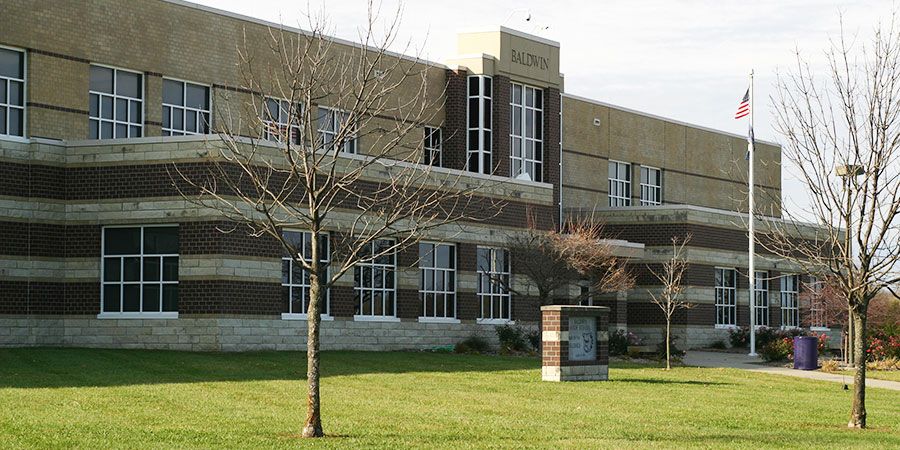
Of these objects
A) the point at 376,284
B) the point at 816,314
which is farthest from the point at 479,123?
the point at 816,314

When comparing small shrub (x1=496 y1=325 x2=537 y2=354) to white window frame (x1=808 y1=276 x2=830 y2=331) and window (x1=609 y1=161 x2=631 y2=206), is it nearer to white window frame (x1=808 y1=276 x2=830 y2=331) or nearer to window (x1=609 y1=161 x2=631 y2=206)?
white window frame (x1=808 y1=276 x2=830 y2=331)

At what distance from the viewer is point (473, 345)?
34094mm

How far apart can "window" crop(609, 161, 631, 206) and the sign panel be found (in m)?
26.1

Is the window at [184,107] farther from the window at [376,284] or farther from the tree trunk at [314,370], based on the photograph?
the tree trunk at [314,370]

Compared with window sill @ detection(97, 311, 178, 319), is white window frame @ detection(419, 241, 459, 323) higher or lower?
higher

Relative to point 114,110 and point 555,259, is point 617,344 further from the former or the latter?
point 114,110

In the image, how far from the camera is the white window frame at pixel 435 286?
33.3 metres

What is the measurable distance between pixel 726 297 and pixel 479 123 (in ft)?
41.2

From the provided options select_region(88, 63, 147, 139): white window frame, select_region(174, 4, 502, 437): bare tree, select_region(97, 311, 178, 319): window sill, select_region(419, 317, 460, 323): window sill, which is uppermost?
select_region(88, 63, 147, 139): white window frame

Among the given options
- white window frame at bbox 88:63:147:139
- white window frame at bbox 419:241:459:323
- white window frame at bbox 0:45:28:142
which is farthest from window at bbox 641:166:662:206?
white window frame at bbox 0:45:28:142

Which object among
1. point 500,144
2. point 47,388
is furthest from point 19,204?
point 500,144

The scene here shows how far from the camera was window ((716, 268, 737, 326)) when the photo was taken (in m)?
44.2

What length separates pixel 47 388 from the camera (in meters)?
18.4

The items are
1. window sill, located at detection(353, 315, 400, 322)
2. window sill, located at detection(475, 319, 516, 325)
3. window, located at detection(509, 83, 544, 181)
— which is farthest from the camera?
window, located at detection(509, 83, 544, 181)
